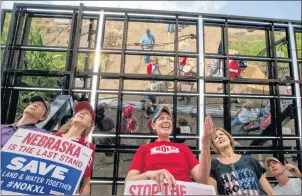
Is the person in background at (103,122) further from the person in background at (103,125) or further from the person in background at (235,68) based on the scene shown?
the person in background at (235,68)

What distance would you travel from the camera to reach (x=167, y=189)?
179 cm

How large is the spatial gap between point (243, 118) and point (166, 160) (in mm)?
2059

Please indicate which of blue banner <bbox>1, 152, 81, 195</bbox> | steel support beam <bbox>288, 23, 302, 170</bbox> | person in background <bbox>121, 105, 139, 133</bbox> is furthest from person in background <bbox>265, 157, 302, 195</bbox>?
blue banner <bbox>1, 152, 81, 195</bbox>

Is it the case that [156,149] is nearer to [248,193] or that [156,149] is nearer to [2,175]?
Result: [248,193]

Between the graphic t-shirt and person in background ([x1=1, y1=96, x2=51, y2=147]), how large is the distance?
1.72 m

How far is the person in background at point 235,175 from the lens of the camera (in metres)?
2.25

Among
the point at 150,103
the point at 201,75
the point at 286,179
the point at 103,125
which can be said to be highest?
the point at 201,75

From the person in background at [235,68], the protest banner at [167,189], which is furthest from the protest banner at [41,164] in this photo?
the person in background at [235,68]

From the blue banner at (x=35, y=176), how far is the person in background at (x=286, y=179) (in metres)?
1.99

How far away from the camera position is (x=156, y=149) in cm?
233

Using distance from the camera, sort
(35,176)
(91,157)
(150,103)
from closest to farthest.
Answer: (35,176) → (91,157) → (150,103)

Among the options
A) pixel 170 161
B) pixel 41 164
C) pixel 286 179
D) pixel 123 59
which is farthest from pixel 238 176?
pixel 123 59

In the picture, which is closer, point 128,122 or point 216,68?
point 128,122

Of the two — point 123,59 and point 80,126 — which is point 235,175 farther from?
point 123,59
